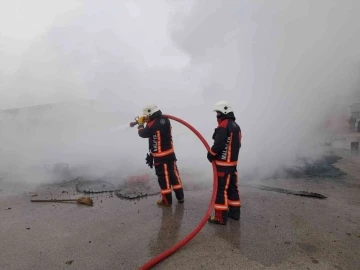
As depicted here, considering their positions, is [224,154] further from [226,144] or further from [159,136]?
[159,136]

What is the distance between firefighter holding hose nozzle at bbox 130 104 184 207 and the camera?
4262 mm

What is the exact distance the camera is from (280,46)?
7.52 m

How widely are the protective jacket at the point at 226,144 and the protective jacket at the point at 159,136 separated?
864 millimetres

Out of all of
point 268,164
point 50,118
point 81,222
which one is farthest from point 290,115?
point 50,118

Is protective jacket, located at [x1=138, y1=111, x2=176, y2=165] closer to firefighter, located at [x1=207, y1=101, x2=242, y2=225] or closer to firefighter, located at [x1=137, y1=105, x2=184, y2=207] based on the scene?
firefighter, located at [x1=137, y1=105, x2=184, y2=207]

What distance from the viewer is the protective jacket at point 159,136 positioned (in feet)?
13.9

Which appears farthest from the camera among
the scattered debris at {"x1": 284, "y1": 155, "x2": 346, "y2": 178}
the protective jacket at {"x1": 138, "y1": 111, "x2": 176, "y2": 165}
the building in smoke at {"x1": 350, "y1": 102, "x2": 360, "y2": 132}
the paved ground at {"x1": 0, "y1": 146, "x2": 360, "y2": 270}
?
the building in smoke at {"x1": 350, "y1": 102, "x2": 360, "y2": 132}

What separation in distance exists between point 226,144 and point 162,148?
107 centimetres

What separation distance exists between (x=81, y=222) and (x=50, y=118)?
7.94 meters

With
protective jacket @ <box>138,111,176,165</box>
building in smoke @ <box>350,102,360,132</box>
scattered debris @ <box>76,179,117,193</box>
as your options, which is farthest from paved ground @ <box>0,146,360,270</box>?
building in smoke @ <box>350,102,360,132</box>

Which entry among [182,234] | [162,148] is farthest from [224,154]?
[182,234]

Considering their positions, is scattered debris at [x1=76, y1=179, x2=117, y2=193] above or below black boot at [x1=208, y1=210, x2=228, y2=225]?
above

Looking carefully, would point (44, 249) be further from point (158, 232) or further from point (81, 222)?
point (158, 232)

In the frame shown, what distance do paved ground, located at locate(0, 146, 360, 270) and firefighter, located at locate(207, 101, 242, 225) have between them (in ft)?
0.60
